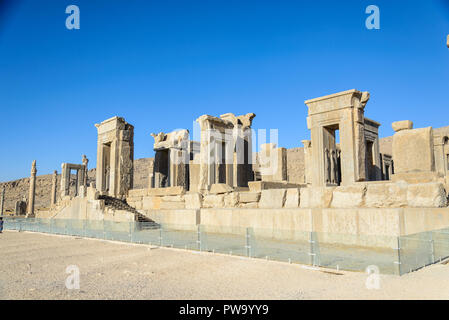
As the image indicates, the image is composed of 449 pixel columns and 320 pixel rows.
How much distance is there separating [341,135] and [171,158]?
1065cm

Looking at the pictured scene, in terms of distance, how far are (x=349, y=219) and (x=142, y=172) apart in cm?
5795

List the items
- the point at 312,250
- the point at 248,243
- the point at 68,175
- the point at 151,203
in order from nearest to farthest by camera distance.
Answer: the point at 312,250, the point at 248,243, the point at 151,203, the point at 68,175

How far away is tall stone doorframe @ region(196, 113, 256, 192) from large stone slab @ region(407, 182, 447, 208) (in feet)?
31.9

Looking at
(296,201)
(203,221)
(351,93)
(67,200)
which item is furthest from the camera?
(67,200)

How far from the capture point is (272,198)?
28.6 ft

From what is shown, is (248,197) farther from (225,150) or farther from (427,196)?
(225,150)

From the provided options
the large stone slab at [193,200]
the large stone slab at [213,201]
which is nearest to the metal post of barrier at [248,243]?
the large stone slab at [213,201]

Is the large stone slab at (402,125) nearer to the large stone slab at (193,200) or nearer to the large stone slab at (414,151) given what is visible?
the large stone slab at (414,151)

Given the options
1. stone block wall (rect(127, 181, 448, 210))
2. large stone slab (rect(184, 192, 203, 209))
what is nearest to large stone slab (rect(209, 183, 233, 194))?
stone block wall (rect(127, 181, 448, 210))

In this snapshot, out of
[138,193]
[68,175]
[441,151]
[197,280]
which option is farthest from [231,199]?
[68,175]

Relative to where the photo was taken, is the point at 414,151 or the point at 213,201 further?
the point at 213,201
